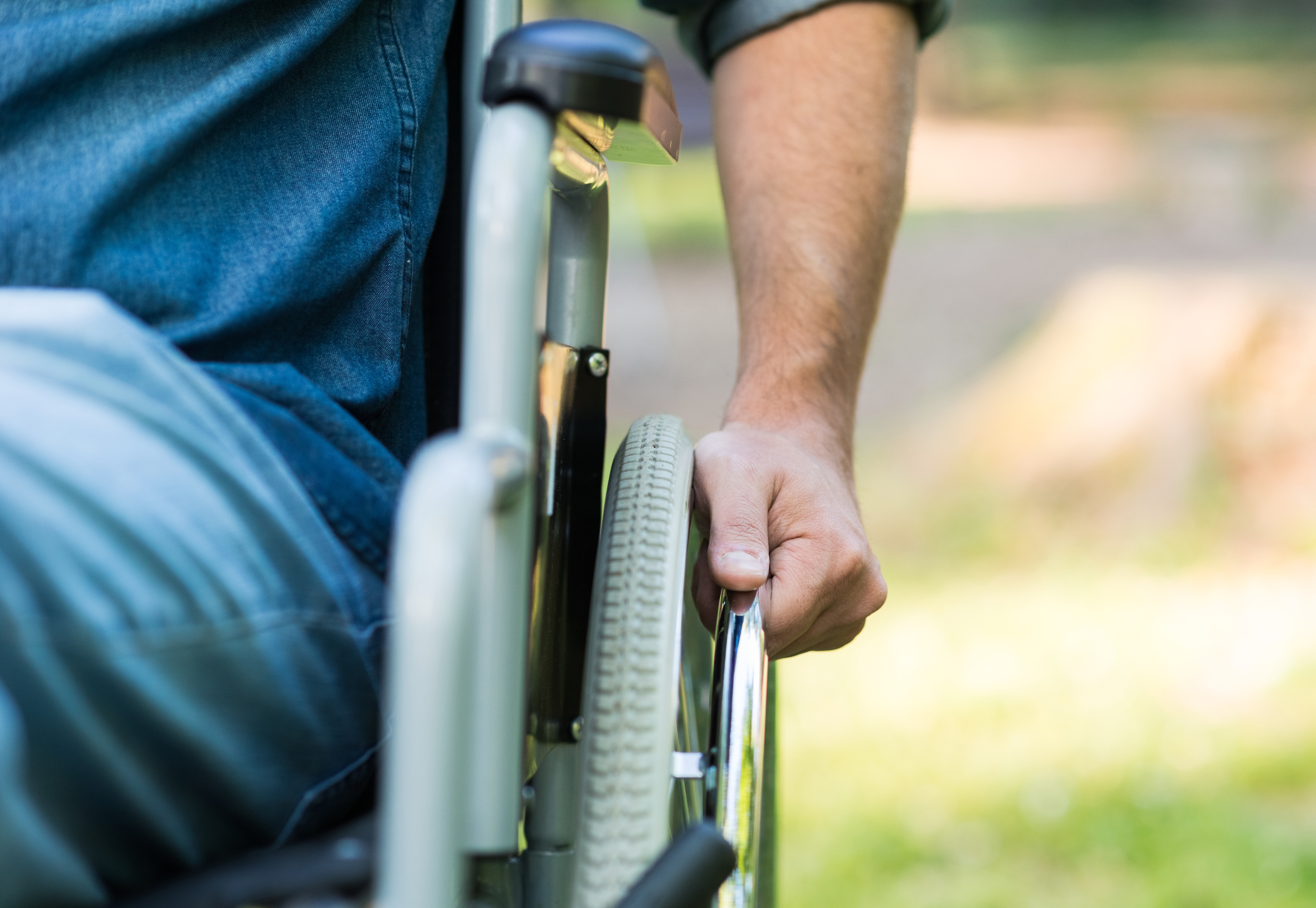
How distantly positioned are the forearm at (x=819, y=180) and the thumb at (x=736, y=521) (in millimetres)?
178

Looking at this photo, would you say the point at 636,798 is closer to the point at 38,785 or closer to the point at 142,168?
the point at 38,785

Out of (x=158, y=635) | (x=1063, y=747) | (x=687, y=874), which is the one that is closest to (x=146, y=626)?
(x=158, y=635)

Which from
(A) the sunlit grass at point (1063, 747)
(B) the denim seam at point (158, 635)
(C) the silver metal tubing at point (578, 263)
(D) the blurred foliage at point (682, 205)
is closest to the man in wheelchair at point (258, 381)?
(B) the denim seam at point (158, 635)

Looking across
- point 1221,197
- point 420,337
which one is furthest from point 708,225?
point 420,337

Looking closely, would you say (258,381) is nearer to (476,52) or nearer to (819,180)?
(476,52)

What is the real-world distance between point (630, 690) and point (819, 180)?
589mm

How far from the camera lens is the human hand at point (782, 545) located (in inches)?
31.4

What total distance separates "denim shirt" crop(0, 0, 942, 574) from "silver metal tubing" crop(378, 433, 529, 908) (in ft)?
0.70

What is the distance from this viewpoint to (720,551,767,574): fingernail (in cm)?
77

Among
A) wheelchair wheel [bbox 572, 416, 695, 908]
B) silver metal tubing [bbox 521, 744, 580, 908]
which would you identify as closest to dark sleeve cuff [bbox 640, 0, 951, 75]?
wheelchair wheel [bbox 572, 416, 695, 908]

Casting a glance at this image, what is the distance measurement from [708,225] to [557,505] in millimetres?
7886

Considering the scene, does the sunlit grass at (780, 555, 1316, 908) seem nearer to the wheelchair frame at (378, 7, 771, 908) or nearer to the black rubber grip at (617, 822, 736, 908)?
the wheelchair frame at (378, 7, 771, 908)

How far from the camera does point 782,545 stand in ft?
2.76

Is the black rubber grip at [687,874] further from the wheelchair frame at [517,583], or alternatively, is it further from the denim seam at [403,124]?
the denim seam at [403,124]
